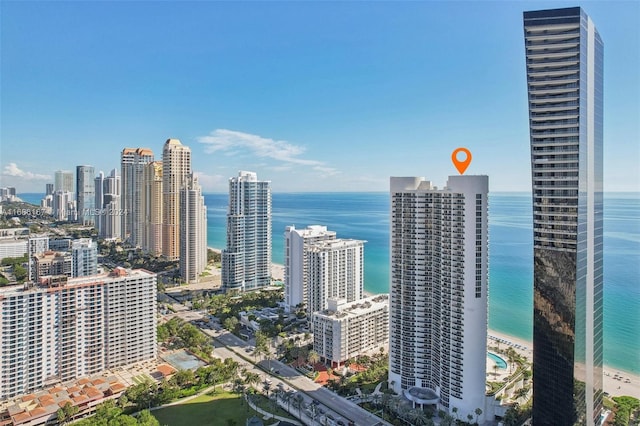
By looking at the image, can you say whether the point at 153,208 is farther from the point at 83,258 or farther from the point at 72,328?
the point at 72,328

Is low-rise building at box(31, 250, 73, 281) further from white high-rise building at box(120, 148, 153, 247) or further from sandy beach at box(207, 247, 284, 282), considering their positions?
white high-rise building at box(120, 148, 153, 247)

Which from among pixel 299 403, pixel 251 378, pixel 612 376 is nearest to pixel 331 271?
pixel 251 378

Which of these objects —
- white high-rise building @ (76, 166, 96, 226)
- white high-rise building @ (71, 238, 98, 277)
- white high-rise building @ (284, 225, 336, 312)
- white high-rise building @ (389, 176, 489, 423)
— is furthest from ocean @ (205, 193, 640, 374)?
white high-rise building @ (71, 238, 98, 277)

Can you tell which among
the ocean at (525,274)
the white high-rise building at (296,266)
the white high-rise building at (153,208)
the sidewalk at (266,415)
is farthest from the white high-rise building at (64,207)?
the sidewalk at (266,415)

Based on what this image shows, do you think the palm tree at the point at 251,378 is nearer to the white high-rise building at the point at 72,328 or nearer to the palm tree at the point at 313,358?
the palm tree at the point at 313,358

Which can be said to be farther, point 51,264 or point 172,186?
point 172,186

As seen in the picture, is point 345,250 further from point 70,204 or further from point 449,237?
point 70,204
